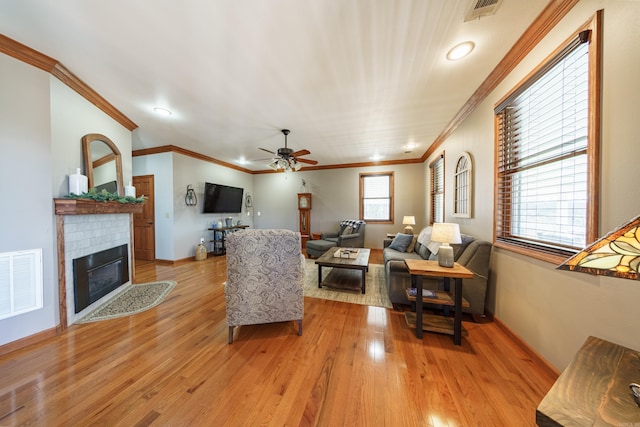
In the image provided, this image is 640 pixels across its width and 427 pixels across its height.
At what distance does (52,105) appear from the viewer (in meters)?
2.08

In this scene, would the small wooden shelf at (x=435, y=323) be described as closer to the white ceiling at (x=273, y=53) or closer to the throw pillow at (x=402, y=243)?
the throw pillow at (x=402, y=243)

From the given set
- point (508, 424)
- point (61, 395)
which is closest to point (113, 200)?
point (61, 395)

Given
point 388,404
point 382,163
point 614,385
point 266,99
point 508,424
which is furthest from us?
point 382,163

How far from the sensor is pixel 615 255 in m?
0.55

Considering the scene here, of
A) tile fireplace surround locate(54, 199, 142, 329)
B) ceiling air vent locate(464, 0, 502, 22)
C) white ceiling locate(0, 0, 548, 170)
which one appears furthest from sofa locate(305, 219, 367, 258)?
ceiling air vent locate(464, 0, 502, 22)

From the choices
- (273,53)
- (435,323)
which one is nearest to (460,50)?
(273,53)

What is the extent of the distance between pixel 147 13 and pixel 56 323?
116 inches

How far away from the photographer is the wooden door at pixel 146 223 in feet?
15.3

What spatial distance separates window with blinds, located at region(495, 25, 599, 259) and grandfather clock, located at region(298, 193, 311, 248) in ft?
15.6

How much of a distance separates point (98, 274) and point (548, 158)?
491cm

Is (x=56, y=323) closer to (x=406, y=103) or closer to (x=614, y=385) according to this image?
(x=614, y=385)

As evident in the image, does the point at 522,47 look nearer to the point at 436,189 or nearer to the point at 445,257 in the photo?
the point at 445,257

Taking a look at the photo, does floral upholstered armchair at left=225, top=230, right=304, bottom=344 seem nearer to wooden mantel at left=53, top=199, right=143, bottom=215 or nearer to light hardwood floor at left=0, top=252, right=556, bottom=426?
light hardwood floor at left=0, top=252, right=556, bottom=426

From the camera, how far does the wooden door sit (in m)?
4.66
